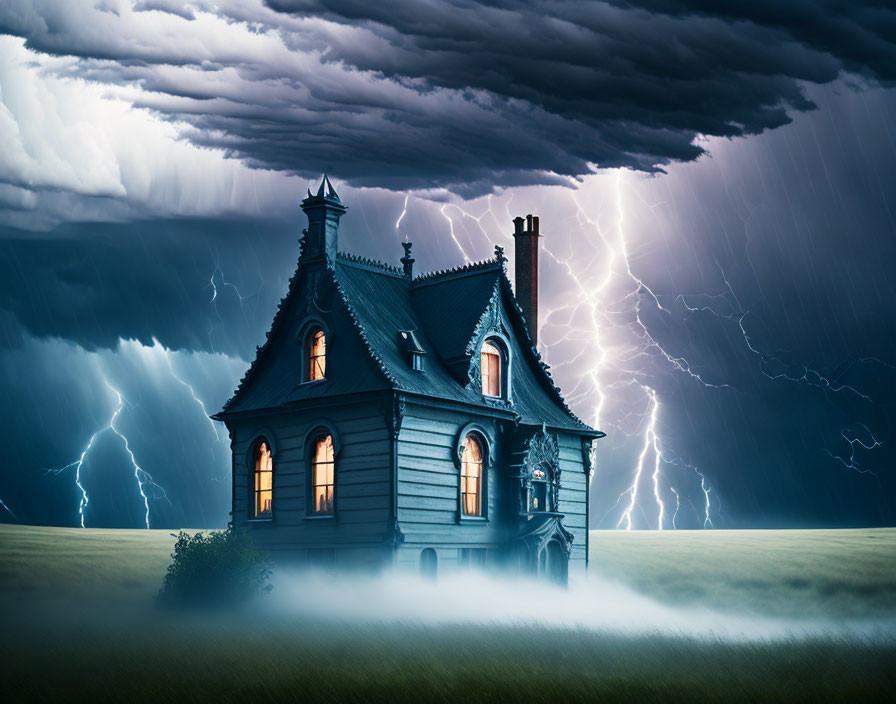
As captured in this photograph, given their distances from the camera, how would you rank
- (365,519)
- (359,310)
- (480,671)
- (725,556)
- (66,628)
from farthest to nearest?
(725,556) → (359,310) → (365,519) → (66,628) → (480,671)

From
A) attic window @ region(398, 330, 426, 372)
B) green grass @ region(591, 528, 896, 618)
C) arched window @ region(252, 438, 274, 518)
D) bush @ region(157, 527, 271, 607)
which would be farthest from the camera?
green grass @ region(591, 528, 896, 618)

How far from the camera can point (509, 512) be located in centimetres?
3616

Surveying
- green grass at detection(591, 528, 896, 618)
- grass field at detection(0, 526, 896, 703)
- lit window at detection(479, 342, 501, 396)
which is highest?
lit window at detection(479, 342, 501, 396)

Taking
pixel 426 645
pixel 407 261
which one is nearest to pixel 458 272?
pixel 407 261

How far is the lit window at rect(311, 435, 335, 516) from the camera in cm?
3384

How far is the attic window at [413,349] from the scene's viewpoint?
34.0 m

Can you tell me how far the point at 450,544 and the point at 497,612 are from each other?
2.84m

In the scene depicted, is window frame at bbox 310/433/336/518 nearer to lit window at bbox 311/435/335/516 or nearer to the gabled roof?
lit window at bbox 311/435/335/516

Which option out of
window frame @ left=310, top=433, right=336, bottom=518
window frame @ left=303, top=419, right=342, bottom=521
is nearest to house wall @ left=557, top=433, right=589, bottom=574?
window frame @ left=310, top=433, right=336, bottom=518

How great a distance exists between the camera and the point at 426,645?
23609mm

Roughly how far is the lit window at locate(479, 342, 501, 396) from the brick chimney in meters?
6.18

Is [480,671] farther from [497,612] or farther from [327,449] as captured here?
[327,449]

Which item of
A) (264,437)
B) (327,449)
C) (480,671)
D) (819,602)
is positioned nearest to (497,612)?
(327,449)

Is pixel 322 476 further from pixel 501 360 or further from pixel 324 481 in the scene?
pixel 501 360
